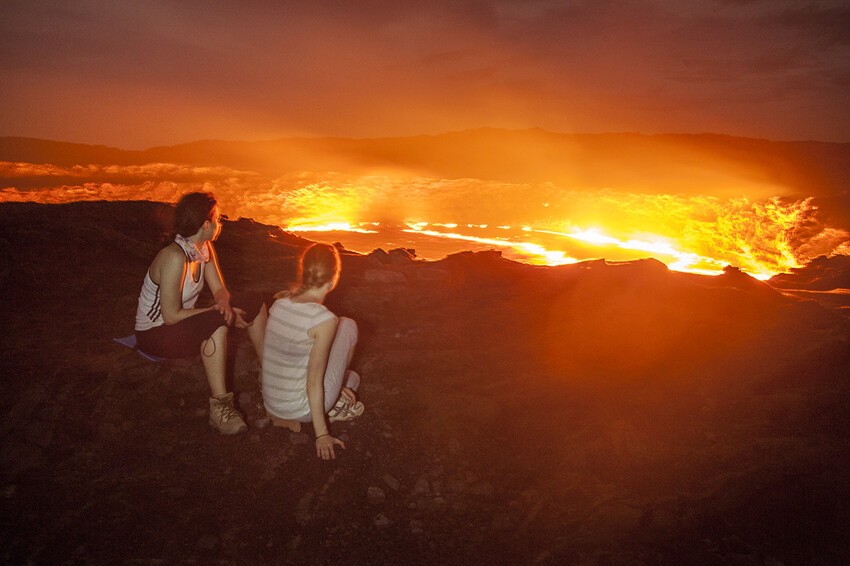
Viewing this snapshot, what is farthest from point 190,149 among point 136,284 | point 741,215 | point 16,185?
point 741,215

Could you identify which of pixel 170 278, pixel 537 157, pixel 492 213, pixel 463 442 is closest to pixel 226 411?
pixel 170 278

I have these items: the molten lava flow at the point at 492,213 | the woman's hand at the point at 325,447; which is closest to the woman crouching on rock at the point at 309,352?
the woman's hand at the point at 325,447

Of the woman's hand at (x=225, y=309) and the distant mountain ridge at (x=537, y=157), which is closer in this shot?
the woman's hand at (x=225, y=309)

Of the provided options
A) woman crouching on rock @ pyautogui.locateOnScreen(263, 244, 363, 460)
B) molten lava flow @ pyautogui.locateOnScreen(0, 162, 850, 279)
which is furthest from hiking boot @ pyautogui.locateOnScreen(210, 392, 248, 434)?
molten lava flow @ pyautogui.locateOnScreen(0, 162, 850, 279)

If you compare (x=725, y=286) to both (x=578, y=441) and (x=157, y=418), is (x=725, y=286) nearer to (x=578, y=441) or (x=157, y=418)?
(x=578, y=441)

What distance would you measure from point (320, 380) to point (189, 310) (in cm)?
116

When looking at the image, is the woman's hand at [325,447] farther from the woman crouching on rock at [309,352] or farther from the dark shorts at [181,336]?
the dark shorts at [181,336]

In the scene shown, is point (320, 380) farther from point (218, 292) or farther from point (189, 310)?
point (218, 292)

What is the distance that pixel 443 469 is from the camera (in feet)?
11.9

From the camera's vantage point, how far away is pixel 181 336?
367 centimetres

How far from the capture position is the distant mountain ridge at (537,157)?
18297 mm

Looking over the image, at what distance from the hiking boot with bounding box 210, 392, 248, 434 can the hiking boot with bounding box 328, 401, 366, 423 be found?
69 cm

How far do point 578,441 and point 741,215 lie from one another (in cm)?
1297

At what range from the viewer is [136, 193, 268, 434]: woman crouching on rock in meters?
3.52
